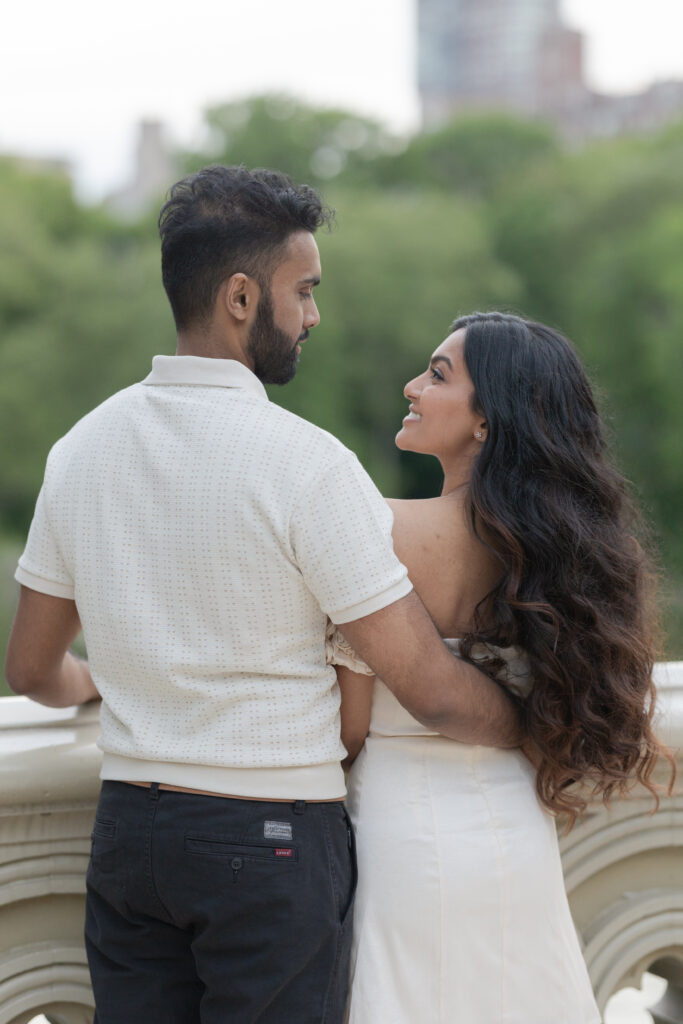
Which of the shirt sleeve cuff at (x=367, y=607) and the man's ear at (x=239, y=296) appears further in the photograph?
the man's ear at (x=239, y=296)

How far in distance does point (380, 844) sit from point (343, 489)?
0.52 meters

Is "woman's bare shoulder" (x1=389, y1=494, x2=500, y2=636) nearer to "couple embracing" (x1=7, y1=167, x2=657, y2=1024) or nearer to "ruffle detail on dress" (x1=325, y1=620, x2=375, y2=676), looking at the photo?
"couple embracing" (x1=7, y1=167, x2=657, y2=1024)

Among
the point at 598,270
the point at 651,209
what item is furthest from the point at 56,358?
the point at 651,209

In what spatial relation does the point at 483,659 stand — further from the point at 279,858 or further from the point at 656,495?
the point at 656,495

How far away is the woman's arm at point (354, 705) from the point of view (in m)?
1.72

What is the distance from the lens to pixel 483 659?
5.85 feet

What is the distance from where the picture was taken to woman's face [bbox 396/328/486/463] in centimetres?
192

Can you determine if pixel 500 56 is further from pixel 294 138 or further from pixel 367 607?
pixel 367 607

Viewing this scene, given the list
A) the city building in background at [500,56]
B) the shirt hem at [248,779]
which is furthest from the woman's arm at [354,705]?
the city building in background at [500,56]

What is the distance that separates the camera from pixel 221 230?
1677 millimetres

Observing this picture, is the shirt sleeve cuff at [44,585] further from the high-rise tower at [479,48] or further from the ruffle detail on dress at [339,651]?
the high-rise tower at [479,48]

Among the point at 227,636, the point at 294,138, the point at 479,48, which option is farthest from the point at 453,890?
the point at 479,48

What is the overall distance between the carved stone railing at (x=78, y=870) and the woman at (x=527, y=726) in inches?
10.5

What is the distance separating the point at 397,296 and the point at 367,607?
3130cm
